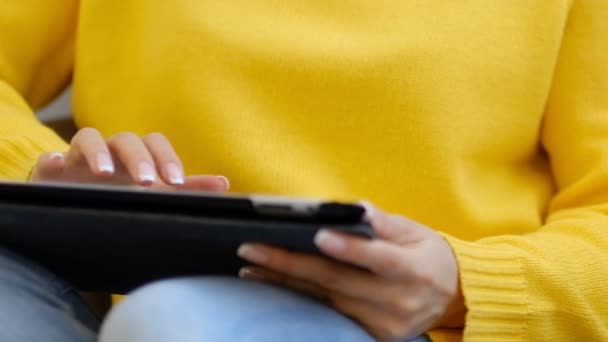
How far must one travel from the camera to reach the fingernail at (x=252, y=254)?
0.52 meters

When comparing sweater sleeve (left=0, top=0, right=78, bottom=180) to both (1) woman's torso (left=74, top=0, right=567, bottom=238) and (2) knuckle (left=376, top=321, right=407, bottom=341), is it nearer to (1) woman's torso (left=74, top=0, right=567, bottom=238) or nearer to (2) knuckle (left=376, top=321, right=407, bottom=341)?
(1) woman's torso (left=74, top=0, right=567, bottom=238)

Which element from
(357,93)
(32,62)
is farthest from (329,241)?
(32,62)

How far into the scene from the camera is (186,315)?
0.49m

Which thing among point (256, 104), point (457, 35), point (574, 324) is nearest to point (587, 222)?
point (574, 324)

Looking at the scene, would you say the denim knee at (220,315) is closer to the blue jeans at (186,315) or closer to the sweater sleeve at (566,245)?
the blue jeans at (186,315)

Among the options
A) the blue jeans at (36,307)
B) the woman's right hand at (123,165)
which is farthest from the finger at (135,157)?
the blue jeans at (36,307)

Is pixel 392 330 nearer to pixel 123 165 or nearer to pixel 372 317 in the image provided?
pixel 372 317

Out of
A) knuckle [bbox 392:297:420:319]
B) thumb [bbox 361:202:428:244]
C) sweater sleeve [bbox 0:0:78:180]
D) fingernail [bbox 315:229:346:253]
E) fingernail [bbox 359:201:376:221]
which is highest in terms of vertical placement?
sweater sleeve [bbox 0:0:78:180]

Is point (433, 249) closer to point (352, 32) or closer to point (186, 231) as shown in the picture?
point (186, 231)

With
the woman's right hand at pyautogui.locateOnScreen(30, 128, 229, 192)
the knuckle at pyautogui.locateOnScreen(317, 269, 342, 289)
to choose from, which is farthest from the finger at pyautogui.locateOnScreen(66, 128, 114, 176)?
the knuckle at pyautogui.locateOnScreen(317, 269, 342, 289)

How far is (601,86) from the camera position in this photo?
86 centimetres

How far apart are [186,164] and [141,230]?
1.12 ft

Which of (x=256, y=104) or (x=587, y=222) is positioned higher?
(x=256, y=104)

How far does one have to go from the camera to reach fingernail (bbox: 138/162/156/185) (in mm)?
640
